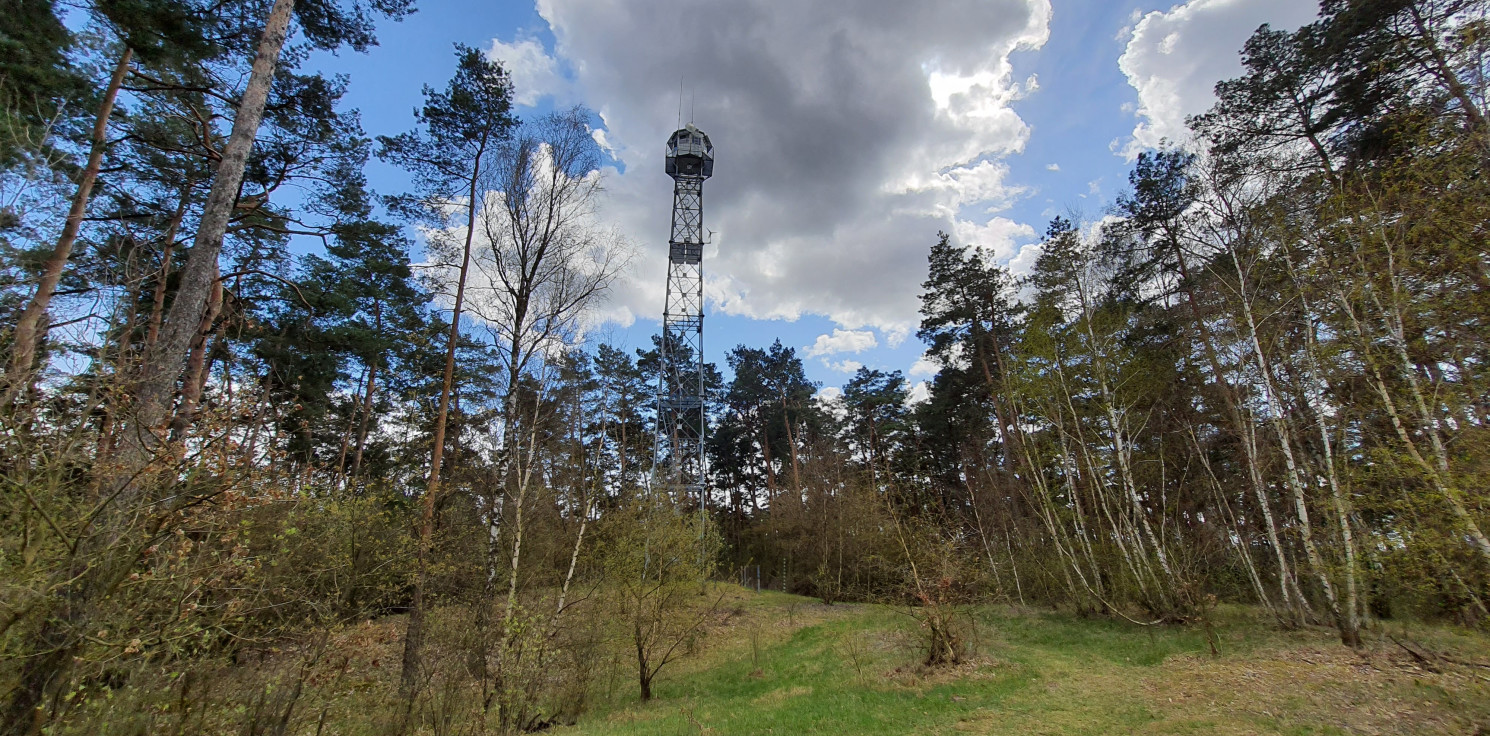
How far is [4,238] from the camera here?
5578 millimetres

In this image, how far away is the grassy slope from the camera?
6211 millimetres

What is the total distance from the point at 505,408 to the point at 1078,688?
34.9ft

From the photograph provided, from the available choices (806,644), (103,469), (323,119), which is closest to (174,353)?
(103,469)

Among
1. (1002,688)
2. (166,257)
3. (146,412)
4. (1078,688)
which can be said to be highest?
(166,257)

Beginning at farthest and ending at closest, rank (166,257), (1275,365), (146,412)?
(1275,365), (166,257), (146,412)

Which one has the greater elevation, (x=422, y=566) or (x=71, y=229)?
(x=71, y=229)

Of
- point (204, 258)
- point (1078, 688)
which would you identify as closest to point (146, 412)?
point (204, 258)

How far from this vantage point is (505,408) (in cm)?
962

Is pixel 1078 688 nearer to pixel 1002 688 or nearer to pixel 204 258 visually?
pixel 1002 688

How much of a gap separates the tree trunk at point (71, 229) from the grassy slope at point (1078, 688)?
7.99 m

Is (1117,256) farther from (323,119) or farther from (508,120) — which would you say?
(323,119)

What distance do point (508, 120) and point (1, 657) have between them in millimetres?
10337

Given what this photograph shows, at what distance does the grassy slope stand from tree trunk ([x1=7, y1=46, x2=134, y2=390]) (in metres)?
7.99

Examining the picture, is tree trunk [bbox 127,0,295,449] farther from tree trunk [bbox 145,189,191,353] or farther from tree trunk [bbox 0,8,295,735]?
tree trunk [bbox 145,189,191,353]
